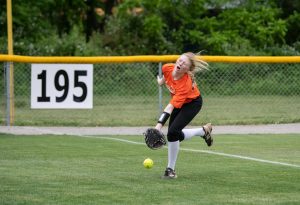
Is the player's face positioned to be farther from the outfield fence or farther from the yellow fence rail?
the outfield fence

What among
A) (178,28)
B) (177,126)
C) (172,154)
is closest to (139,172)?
(172,154)

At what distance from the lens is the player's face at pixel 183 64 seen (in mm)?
10266

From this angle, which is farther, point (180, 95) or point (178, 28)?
point (178, 28)

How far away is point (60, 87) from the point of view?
57.4 feet

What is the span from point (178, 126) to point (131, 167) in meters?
1.15

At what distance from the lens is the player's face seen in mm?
10266

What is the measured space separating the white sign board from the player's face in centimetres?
745

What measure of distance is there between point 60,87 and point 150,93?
477cm

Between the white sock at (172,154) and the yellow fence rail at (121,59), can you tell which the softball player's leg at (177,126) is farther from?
the yellow fence rail at (121,59)

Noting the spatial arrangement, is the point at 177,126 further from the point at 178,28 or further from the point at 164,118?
the point at 178,28

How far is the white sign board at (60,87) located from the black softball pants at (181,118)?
7.07 m

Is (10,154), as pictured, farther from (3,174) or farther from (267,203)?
(267,203)

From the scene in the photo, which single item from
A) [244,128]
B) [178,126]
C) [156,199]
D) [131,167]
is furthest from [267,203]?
[244,128]

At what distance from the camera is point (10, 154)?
1262cm
